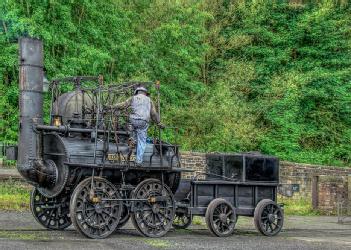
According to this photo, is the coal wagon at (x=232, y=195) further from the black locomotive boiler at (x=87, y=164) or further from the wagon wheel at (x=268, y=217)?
the black locomotive boiler at (x=87, y=164)

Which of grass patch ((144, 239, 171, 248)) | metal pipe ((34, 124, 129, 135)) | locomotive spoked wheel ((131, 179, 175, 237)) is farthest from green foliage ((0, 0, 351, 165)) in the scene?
grass patch ((144, 239, 171, 248))

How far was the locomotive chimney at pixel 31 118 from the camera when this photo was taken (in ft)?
45.9

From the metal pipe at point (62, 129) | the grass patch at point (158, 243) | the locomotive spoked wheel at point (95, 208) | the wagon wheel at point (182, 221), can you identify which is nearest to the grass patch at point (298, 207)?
the wagon wheel at point (182, 221)

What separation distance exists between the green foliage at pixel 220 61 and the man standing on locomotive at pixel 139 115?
1284cm

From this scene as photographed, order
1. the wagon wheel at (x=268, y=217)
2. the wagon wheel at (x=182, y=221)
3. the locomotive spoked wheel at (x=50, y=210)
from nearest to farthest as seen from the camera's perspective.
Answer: the locomotive spoked wheel at (x=50, y=210), the wagon wheel at (x=268, y=217), the wagon wheel at (x=182, y=221)

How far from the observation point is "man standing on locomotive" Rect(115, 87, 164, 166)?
14.4 meters

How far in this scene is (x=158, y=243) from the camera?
43.2 ft

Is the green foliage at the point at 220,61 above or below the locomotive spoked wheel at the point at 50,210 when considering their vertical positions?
above

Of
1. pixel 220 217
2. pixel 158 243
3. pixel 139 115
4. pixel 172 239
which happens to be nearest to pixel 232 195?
pixel 220 217

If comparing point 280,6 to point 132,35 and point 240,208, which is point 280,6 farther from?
point 240,208

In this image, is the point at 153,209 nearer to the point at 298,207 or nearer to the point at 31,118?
the point at 31,118

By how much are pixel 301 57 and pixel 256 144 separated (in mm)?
7228

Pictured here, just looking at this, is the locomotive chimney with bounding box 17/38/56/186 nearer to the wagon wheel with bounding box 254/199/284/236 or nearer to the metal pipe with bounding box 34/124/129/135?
the metal pipe with bounding box 34/124/129/135

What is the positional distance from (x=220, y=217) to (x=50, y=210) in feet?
12.7
